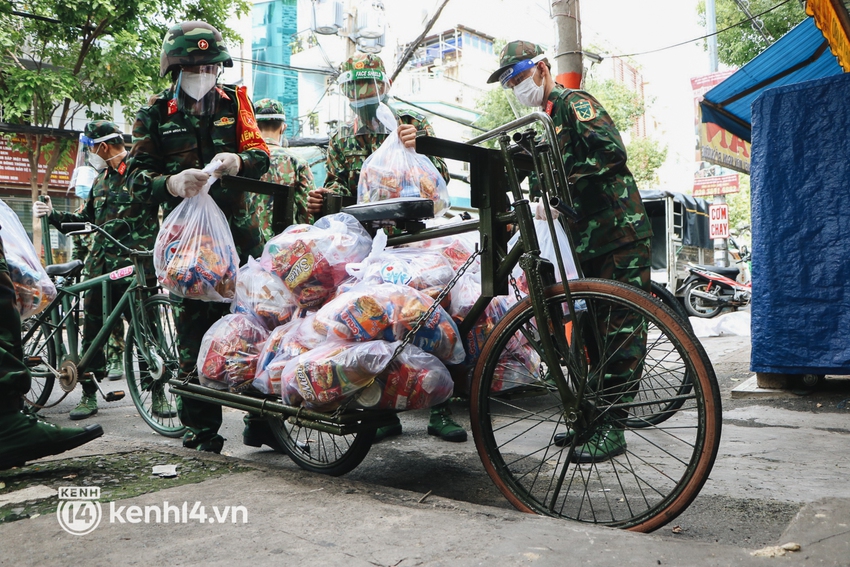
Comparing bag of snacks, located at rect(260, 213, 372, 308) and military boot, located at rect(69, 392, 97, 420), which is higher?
bag of snacks, located at rect(260, 213, 372, 308)

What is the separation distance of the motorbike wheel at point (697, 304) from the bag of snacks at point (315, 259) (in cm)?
1219

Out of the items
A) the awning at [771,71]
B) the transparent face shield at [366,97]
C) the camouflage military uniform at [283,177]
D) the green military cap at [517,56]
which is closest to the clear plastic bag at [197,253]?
the transparent face shield at [366,97]

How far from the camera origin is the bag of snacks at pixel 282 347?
2.69 metres

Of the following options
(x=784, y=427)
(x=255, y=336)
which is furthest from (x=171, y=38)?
(x=784, y=427)

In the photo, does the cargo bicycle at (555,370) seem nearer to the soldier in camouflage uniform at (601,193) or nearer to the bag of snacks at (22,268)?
the soldier in camouflage uniform at (601,193)

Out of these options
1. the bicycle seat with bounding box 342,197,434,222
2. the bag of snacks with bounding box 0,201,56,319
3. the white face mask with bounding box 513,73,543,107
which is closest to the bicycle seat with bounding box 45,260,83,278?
the bag of snacks with bounding box 0,201,56,319

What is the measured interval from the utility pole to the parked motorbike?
850cm

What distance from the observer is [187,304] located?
3385 mm

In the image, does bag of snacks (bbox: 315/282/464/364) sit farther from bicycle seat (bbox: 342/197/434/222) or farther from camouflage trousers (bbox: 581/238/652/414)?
camouflage trousers (bbox: 581/238/652/414)

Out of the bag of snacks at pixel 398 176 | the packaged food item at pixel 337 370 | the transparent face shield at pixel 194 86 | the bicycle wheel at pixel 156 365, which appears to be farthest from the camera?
the bicycle wheel at pixel 156 365

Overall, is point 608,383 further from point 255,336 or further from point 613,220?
point 255,336

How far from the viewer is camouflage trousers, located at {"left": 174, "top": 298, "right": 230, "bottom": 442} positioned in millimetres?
3316

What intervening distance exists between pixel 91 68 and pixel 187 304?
429 inches

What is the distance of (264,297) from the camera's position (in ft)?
10.00
